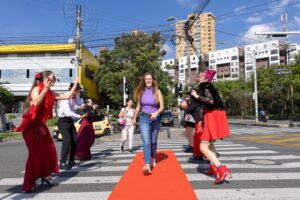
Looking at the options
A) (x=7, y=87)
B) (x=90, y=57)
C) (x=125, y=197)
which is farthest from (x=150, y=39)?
(x=125, y=197)

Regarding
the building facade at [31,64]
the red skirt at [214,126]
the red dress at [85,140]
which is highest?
the building facade at [31,64]

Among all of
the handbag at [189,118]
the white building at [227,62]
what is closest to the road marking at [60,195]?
the handbag at [189,118]

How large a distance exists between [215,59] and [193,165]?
13127 cm

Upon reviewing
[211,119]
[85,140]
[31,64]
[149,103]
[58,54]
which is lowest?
[85,140]

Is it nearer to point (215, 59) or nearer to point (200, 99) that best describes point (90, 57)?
point (200, 99)

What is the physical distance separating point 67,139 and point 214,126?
2992mm

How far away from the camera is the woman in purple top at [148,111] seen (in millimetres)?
6387

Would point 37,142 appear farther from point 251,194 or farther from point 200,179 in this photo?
point 251,194

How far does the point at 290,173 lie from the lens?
6277 millimetres

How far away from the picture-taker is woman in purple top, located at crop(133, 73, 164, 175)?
21.0 feet

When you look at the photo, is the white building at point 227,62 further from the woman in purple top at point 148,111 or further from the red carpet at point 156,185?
the red carpet at point 156,185

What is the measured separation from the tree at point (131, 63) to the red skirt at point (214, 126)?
3464 centimetres

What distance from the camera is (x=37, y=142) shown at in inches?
208

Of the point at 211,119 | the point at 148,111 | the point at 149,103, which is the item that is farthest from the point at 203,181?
the point at 149,103
